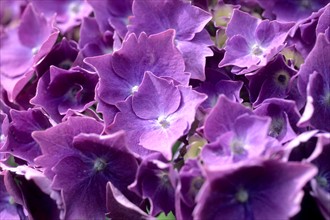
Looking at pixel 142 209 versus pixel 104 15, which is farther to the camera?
pixel 104 15

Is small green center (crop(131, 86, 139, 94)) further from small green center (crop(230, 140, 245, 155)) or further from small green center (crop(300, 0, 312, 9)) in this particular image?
small green center (crop(300, 0, 312, 9))

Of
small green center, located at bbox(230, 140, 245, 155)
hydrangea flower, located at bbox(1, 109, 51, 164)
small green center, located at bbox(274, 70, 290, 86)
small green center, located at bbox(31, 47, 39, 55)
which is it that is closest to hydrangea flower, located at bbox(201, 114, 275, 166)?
small green center, located at bbox(230, 140, 245, 155)

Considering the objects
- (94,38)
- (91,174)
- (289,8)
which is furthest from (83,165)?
(289,8)

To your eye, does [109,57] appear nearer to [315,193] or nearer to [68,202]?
[68,202]

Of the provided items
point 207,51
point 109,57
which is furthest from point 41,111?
point 207,51

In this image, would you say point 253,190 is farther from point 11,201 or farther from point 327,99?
point 11,201

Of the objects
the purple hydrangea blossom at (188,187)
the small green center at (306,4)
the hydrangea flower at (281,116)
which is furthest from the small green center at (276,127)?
the small green center at (306,4)
